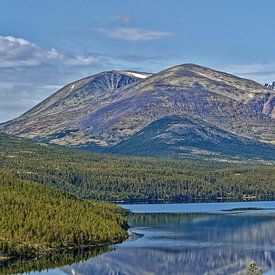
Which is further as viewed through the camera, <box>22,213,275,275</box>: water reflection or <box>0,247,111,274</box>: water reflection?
<box>22,213,275,275</box>: water reflection

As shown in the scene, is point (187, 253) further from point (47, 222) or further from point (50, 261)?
point (50, 261)

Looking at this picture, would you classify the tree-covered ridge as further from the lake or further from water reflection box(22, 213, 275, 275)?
water reflection box(22, 213, 275, 275)

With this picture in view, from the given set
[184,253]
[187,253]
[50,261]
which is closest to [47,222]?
[50,261]

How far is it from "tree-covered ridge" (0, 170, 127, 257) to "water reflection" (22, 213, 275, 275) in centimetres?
640

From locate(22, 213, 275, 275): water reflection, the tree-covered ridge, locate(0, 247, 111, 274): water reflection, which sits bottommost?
locate(22, 213, 275, 275): water reflection

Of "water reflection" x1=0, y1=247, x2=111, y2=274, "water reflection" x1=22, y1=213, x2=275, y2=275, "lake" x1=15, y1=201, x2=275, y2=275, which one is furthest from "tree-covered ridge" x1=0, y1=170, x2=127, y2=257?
"water reflection" x1=22, y1=213, x2=275, y2=275

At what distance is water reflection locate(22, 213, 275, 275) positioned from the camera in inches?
5039

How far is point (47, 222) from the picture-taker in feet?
477

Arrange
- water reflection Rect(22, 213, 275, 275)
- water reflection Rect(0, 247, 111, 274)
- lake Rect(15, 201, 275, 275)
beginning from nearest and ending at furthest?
water reflection Rect(0, 247, 111, 274) < lake Rect(15, 201, 275, 275) < water reflection Rect(22, 213, 275, 275)

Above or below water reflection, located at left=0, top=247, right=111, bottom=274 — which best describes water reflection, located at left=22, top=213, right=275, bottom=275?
below

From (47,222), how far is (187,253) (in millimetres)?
26042

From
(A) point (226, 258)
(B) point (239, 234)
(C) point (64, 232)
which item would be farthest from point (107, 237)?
(B) point (239, 234)

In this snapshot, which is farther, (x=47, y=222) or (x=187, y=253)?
(x=187, y=253)

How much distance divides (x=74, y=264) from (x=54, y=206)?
1434 inches
